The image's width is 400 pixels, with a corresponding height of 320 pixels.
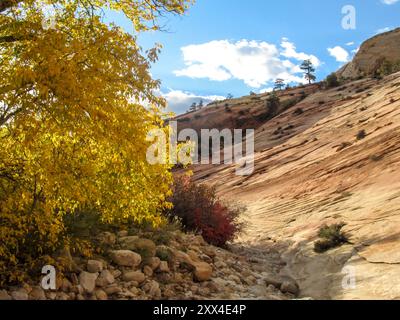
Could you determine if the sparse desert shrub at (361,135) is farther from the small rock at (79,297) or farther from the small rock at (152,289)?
the small rock at (79,297)

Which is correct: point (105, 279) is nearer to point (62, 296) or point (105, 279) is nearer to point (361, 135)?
point (62, 296)

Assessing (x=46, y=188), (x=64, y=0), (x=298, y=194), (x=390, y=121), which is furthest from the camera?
(x=390, y=121)

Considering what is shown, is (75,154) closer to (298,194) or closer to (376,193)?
(376,193)

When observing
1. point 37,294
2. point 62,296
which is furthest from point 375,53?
point 37,294

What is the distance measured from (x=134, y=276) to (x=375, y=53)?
6858 centimetres

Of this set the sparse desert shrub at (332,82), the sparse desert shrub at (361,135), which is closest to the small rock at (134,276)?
the sparse desert shrub at (361,135)

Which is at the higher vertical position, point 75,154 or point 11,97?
point 11,97

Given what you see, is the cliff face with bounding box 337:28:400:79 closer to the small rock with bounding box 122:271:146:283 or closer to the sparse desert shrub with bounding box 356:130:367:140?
the sparse desert shrub with bounding box 356:130:367:140

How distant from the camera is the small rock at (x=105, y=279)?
284 inches

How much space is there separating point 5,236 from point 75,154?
5.76 feet

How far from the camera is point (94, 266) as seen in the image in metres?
7.41

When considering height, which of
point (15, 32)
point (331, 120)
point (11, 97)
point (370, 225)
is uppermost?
point (331, 120)

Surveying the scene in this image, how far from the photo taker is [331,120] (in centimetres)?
3544

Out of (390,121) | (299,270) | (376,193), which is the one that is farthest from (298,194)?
(299,270)
